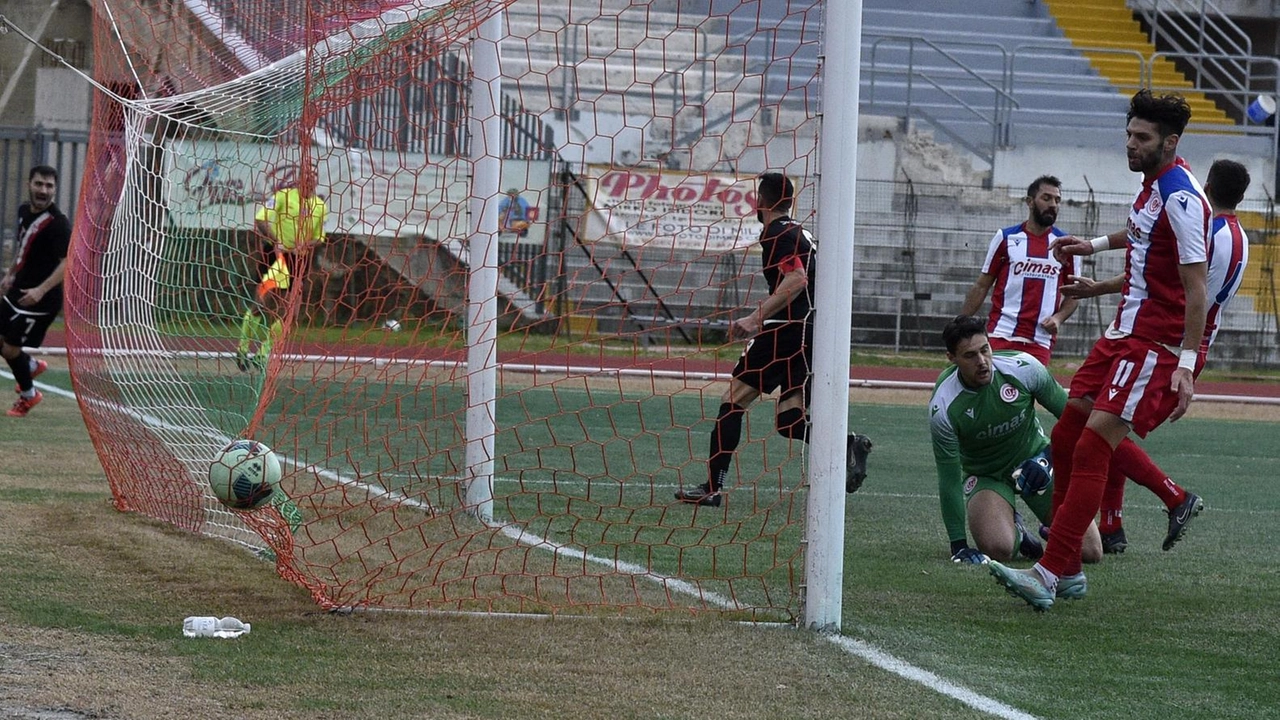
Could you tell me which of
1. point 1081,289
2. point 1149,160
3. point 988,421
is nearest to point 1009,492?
point 988,421

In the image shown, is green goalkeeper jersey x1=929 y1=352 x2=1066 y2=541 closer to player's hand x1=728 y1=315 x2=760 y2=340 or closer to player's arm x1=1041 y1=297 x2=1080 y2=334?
player's hand x1=728 y1=315 x2=760 y2=340

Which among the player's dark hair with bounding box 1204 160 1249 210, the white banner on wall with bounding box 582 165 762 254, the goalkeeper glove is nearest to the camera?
the player's dark hair with bounding box 1204 160 1249 210

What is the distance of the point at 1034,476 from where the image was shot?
6.73 meters

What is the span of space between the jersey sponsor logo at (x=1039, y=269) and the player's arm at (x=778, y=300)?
295 centimetres

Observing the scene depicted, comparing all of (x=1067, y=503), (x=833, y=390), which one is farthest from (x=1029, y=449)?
(x=833, y=390)

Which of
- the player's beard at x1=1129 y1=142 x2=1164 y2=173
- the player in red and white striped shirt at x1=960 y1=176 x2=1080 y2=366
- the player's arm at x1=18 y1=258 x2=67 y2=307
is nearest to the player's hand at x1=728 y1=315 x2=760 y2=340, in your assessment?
the player's beard at x1=1129 y1=142 x2=1164 y2=173

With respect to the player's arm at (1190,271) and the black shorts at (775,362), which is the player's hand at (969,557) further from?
the player's arm at (1190,271)

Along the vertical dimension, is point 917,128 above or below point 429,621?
above

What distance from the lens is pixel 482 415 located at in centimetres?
725

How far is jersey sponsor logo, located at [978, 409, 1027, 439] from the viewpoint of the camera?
6.99m

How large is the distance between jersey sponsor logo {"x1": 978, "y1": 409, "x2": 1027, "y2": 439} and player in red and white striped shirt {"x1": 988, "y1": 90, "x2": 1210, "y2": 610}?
1.22m

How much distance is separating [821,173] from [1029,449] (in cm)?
262

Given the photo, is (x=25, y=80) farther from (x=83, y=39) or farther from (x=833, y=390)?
(x=833, y=390)

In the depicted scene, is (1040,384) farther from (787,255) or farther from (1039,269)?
(1039,269)
